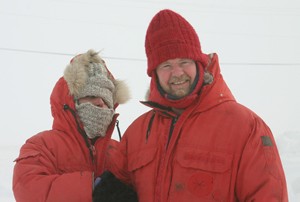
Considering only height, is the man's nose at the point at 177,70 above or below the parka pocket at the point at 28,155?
above

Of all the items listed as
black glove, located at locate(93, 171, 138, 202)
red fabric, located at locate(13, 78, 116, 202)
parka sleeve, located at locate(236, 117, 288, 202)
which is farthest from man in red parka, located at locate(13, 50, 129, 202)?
parka sleeve, located at locate(236, 117, 288, 202)

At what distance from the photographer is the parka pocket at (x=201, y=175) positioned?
1.70 m

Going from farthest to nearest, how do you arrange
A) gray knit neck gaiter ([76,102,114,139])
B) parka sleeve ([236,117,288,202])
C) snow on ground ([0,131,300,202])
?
snow on ground ([0,131,300,202]) → gray knit neck gaiter ([76,102,114,139]) → parka sleeve ([236,117,288,202])

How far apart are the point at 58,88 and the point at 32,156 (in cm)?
55

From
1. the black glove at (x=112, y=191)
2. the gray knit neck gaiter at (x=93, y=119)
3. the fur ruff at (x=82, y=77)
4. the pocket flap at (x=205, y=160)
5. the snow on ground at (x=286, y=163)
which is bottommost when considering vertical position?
the snow on ground at (x=286, y=163)

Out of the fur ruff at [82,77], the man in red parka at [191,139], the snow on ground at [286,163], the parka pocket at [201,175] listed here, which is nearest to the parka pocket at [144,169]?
the man in red parka at [191,139]

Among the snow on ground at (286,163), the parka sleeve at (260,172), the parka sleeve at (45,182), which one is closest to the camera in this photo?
the parka sleeve at (260,172)

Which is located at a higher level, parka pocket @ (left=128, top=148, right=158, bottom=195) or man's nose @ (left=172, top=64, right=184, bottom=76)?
man's nose @ (left=172, top=64, right=184, bottom=76)

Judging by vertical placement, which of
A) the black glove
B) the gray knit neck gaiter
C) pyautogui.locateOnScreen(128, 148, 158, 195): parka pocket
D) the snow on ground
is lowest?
the snow on ground

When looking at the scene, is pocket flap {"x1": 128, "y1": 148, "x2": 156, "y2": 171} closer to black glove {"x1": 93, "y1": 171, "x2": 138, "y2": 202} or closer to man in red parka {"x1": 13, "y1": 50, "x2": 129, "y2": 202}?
black glove {"x1": 93, "y1": 171, "x2": 138, "y2": 202}

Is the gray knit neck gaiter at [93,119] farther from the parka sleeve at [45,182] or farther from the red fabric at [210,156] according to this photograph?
the red fabric at [210,156]

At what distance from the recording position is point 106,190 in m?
2.01

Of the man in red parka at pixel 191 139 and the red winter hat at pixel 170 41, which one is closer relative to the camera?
the man in red parka at pixel 191 139

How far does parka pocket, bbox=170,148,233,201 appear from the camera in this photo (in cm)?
170
